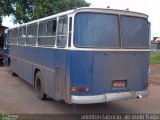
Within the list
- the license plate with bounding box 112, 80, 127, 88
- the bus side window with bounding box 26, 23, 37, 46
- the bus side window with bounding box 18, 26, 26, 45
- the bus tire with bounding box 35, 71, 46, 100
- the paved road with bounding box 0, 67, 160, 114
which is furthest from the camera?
the bus side window with bounding box 18, 26, 26, 45

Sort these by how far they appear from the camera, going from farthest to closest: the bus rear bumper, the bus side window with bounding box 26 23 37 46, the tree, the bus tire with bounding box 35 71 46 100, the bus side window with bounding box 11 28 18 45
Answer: the tree
the bus side window with bounding box 11 28 18 45
the bus side window with bounding box 26 23 37 46
the bus tire with bounding box 35 71 46 100
the bus rear bumper

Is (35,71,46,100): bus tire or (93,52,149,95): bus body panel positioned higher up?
(93,52,149,95): bus body panel

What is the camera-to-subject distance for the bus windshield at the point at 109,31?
764 centimetres

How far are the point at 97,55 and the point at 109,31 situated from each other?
0.76m

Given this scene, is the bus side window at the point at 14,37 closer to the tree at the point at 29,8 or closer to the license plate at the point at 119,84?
the license plate at the point at 119,84

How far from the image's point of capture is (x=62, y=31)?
8.33 meters

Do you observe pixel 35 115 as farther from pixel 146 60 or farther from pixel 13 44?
pixel 13 44

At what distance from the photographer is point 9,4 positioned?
27.2 meters

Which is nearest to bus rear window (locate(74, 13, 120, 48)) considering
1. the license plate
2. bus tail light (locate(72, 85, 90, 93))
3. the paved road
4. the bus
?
the bus

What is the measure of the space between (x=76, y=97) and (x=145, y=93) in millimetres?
2138

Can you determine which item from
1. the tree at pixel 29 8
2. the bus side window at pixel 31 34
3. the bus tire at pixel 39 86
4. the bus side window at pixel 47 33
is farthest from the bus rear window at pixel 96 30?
the tree at pixel 29 8

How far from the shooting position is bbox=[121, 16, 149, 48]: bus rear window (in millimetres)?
8195

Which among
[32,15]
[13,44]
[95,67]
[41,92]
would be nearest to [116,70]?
[95,67]

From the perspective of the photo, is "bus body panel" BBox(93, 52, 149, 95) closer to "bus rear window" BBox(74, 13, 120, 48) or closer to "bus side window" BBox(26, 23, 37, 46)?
"bus rear window" BBox(74, 13, 120, 48)
